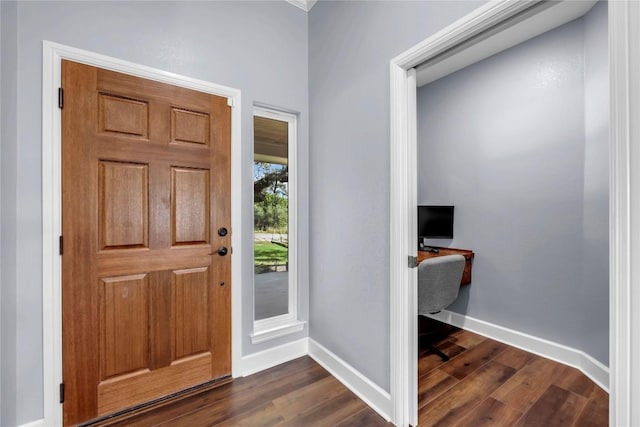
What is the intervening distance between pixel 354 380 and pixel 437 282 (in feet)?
3.29

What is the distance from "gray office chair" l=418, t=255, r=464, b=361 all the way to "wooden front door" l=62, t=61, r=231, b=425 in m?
1.51

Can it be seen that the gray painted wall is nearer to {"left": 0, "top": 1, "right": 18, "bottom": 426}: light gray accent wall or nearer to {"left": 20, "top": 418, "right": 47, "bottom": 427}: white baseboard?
{"left": 20, "top": 418, "right": 47, "bottom": 427}: white baseboard

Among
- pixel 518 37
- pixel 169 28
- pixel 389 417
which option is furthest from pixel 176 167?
pixel 518 37

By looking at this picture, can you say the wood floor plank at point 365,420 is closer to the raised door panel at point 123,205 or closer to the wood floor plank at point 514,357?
the wood floor plank at point 514,357

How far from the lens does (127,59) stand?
1.74 metres

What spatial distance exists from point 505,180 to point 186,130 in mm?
2818

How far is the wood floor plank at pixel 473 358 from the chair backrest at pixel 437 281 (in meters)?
0.45

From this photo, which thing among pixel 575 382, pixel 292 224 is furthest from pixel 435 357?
pixel 292 224

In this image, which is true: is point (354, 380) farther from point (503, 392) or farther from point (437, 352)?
point (503, 392)

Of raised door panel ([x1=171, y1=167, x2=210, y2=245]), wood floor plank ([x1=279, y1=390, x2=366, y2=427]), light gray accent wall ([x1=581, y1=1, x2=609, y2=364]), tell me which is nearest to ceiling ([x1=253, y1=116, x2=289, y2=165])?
raised door panel ([x1=171, y1=167, x2=210, y2=245])

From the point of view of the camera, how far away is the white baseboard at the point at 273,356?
2.17m

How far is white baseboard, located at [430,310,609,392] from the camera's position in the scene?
2047 mm

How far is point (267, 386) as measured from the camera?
79.2 inches

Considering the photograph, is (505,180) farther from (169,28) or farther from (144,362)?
(144,362)
